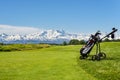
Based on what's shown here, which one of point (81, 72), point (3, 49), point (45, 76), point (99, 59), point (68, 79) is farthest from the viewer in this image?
point (3, 49)

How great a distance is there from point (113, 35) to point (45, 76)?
15131 millimetres

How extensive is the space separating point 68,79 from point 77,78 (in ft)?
2.06

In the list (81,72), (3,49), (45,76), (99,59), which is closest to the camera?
(45,76)

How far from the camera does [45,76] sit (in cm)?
2194

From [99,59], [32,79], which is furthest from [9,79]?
[99,59]

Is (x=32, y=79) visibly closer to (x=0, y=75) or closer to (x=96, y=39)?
(x=0, y=75)

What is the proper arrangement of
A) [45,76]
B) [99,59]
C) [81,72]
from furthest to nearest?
A: [99,59] < [81,72] < [45,76]

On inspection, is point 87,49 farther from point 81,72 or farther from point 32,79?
point 32,79

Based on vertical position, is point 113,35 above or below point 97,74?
above

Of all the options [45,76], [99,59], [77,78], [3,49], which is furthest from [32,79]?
[3,49]

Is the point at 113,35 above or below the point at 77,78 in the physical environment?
above

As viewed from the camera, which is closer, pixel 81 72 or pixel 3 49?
pixel 81 72

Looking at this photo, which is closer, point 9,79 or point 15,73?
point 9,79

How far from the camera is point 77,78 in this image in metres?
20.7
